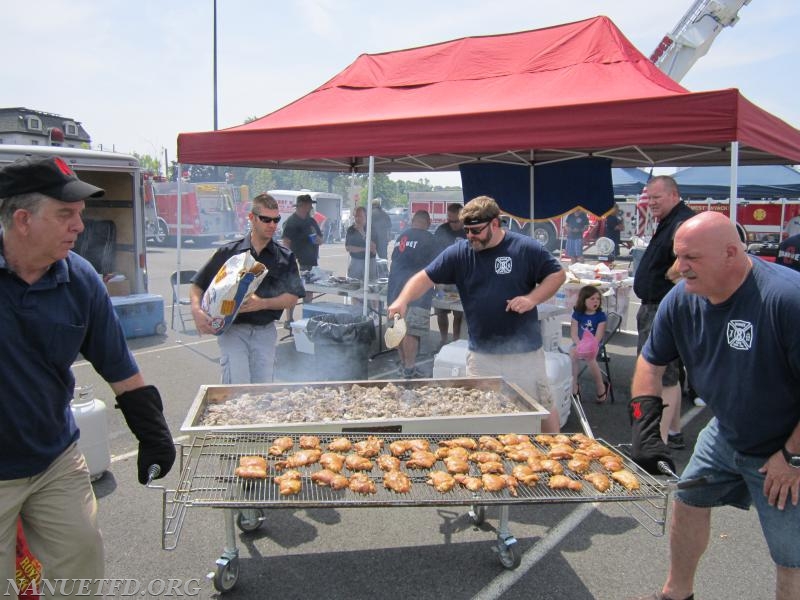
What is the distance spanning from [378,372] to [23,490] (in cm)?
514

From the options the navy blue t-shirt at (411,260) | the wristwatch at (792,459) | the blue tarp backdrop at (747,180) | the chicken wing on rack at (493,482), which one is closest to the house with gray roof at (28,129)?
the navy blue t-shirt at (411,260)

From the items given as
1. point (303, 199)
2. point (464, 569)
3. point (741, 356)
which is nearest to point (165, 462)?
point (464, 569)

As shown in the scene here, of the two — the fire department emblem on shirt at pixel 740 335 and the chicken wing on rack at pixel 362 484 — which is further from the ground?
the fire department emblem on shirt at pixel 740 335

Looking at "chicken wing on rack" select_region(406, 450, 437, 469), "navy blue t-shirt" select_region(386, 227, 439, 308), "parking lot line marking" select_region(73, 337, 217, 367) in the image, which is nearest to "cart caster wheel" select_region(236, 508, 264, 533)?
"chicken wing on rack" select_region(406, 450, 437, 469)

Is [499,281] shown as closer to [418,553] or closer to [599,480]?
[599,480]

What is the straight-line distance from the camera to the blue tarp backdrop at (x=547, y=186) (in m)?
8.29

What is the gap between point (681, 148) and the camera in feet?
25.0

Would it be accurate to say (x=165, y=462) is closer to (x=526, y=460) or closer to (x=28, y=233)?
(x=28, y=233)

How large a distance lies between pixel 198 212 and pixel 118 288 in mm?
17450

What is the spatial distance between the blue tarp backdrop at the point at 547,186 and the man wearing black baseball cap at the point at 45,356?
289 inches

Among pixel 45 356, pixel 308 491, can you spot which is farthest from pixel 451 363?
pixel 45 356

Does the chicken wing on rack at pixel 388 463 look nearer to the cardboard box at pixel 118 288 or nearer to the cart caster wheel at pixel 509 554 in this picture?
the cart caster wheel at pixel 509 554

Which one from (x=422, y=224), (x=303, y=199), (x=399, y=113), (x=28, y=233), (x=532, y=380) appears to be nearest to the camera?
(x=28, y=233)

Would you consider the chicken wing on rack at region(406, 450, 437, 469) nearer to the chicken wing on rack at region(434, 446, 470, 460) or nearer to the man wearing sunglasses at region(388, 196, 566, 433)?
the chicken wing on rack at region(434, 446, 470, 460)
